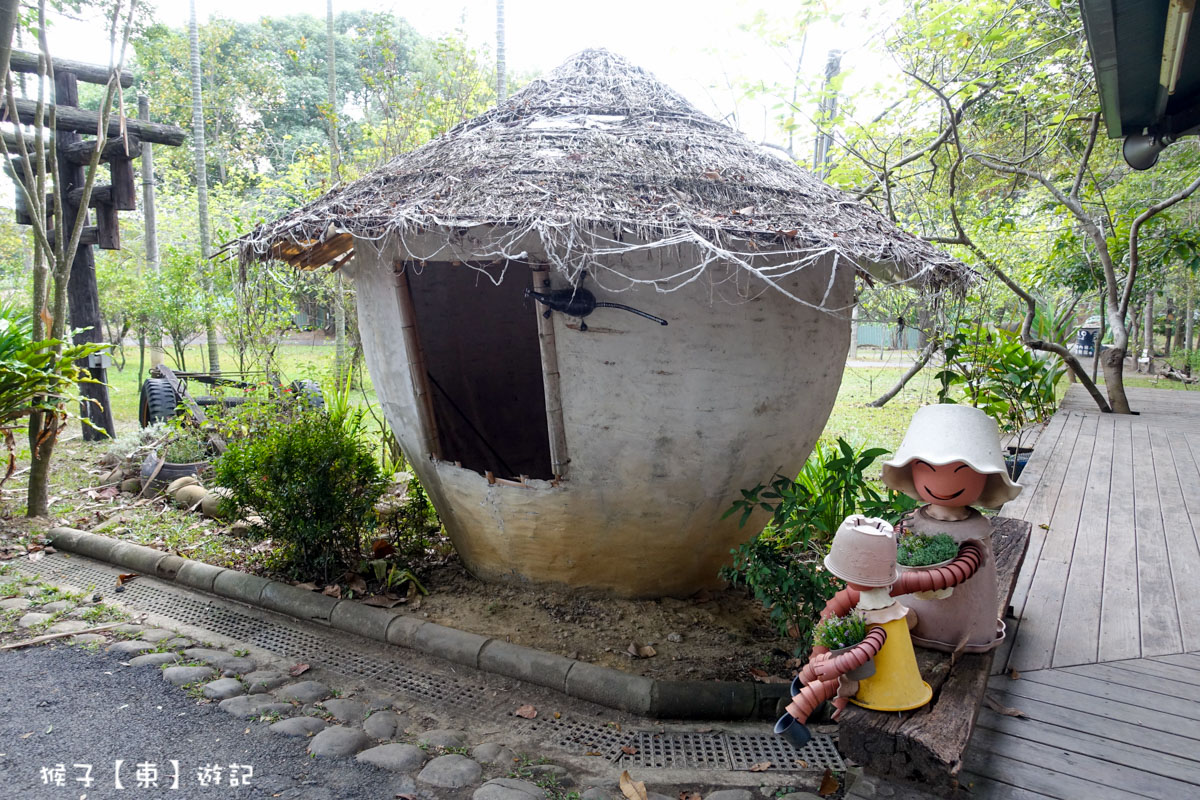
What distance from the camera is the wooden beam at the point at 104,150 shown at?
24.2 feet

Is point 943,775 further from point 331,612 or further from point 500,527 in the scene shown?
point 331,612

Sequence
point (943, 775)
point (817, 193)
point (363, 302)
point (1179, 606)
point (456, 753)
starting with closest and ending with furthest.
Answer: point (943, 775) → point (456, 753) → point (1179, 606) → point (817, 193) → point (363, 302)

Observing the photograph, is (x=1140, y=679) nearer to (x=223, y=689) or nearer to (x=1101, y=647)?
(x=1101, y=647)

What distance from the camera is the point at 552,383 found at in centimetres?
421

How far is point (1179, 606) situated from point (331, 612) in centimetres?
455

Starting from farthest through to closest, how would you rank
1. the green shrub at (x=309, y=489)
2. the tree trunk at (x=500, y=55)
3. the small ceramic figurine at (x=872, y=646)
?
the tree trunk at (x=500, y=55) < the green shrub at (x=309, y=489) < the small ceramic figurine at (x=872, y=646)

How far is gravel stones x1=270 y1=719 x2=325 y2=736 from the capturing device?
3203 mm

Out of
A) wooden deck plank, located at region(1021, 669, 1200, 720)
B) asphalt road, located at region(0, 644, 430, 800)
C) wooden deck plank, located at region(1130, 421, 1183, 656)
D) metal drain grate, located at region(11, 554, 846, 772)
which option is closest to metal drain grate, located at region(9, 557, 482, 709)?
metal drain grate, located at region(11, 554, 846, 772)

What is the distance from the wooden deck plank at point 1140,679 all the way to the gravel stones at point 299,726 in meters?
3.20

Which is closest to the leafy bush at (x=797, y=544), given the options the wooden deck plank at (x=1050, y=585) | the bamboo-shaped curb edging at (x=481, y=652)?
the bamboo-shaped curb edging at (x=481, y=652)

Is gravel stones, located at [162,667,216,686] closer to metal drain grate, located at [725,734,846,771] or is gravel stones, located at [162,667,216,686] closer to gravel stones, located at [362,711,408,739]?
gravel stones, located at [362,711,408,739]

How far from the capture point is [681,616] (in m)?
4.52

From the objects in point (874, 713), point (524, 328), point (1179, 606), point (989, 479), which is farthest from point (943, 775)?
point (524, 328)

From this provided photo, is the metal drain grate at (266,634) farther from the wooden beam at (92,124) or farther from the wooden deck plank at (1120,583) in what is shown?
the wooden beam at (92,124)
